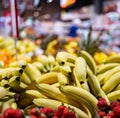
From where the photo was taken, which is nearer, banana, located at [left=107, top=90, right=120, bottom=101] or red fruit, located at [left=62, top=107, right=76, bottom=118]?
red fruit, located at [left=62, top=107, right=76, bottom=118]

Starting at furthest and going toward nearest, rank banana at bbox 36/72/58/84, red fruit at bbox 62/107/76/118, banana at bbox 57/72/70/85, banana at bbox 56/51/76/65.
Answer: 1. banana at bbox 56/51/76/65
2. banana at bbox 36/72/58/84
3. banana at bbox 57/72/70/85
4. red fruit at bbox 62/107/76/118

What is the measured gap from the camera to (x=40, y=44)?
224 inches

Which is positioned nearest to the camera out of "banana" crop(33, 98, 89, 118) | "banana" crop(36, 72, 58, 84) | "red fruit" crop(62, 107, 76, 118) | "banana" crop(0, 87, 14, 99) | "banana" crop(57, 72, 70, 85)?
"red fruit" crop(62, 107, 76, 118)

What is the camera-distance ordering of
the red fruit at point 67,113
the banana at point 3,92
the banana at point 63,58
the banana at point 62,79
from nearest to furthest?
the red fruit at point 67,113 < the banana at point 3,92 < the banana at point 62,79 < the banana at point 63,58

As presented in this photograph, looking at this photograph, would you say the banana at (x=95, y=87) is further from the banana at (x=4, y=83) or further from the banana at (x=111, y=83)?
the banana at (x=4, y=83)

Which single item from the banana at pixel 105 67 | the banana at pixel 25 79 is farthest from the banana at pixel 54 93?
the banana at pixel 105 67

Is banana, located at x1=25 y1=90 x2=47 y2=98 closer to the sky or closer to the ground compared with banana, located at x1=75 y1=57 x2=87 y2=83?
closer to the ground

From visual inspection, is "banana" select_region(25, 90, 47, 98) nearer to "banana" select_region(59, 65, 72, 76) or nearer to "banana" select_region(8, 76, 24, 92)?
"banana" select_region(8, 76, 24, 92)

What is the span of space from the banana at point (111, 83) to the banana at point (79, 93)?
21cm

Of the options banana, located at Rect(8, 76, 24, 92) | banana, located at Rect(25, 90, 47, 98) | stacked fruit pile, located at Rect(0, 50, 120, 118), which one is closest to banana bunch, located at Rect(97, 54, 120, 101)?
stacked fruit pile, located at Rect(0, 50, 120, 118)

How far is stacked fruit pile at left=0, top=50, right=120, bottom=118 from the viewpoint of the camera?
1.72 meters

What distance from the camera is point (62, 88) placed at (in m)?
1.73

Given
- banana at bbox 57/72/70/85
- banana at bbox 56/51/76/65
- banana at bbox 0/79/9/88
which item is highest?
banana at bbox 56/51/76/65

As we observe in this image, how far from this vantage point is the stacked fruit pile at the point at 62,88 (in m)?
1.72
